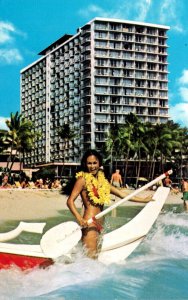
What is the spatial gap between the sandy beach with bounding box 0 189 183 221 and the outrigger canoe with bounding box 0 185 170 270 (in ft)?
42.8

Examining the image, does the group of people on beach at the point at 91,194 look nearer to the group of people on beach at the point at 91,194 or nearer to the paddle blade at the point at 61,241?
the group of people on beach at the point at 91,194

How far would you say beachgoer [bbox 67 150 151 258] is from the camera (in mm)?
5652

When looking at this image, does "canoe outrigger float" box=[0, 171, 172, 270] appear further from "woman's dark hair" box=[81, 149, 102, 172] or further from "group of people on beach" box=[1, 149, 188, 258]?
"woman's dark hair" box=[81, 149, 102, 172]

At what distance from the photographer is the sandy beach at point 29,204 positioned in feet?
68.6

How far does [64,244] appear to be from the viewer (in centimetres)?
554

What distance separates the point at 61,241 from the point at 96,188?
2.39ft

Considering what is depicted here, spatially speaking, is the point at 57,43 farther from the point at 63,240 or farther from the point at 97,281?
the point at 97,281

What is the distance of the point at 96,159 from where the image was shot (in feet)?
18.9

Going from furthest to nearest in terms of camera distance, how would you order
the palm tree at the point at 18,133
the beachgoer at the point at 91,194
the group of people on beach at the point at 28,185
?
the palm tree at the point at 18,133 → the group of people on beach at the point at 28,185 → the beachgoer at the point at 91,194

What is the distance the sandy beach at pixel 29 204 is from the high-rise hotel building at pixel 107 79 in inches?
2478

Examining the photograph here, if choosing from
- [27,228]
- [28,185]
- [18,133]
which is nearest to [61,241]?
[27,228]

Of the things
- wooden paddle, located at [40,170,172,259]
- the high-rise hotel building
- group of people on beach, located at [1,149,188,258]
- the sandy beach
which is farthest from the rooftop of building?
wooden paddle, located at [40,170,172,259]

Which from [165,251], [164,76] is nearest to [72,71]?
[164,76]

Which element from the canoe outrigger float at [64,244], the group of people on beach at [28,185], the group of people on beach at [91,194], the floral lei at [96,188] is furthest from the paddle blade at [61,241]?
the group of people on beach at [28,185]
